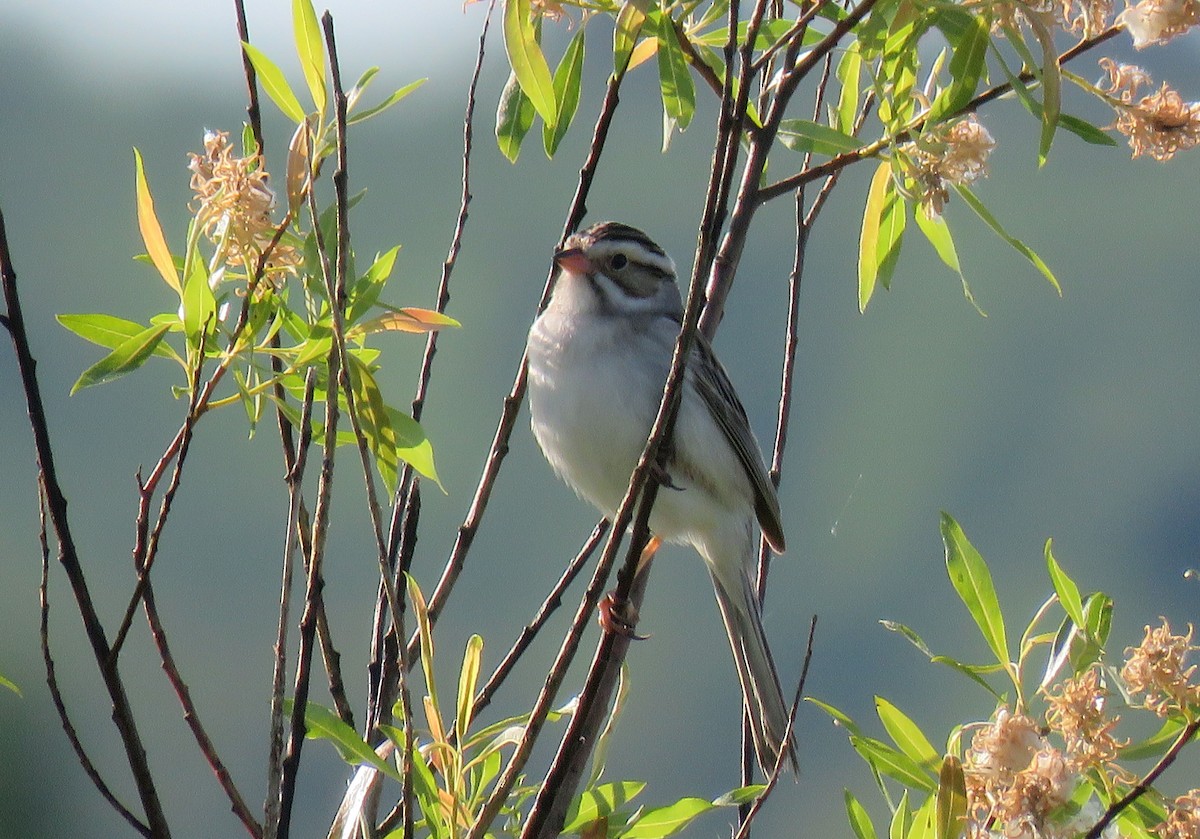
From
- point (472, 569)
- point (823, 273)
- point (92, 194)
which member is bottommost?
point (472, 569)

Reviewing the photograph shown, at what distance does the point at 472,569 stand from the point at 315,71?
70.8 ft

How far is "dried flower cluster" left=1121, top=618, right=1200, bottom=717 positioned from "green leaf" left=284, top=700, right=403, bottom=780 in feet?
3.60

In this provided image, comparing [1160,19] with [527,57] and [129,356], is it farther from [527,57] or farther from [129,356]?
[129,356]

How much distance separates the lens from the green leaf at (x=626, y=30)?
2100mm

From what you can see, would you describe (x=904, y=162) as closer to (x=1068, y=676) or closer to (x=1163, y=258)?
(x=1068, y=676)

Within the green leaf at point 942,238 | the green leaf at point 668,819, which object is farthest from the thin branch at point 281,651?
the green leaf at point 942,238

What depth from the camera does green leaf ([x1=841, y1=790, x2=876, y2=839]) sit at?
241 cm

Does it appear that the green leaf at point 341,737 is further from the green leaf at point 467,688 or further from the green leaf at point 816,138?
the green leaf at point 816,138

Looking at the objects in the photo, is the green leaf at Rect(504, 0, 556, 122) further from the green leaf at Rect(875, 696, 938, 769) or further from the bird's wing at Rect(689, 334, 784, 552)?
the bird's wing at Rect(689, 334, 784, 552)

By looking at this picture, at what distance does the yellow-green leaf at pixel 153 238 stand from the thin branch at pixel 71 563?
0.33 m

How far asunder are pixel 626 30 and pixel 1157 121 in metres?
0.84

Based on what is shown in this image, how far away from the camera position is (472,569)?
2366cm

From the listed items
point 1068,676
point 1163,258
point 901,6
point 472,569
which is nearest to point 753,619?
point 1068,676

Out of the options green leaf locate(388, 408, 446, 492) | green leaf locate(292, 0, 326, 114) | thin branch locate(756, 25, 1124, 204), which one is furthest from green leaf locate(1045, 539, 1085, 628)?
green leaf locate(292, 0, 326, 114)
